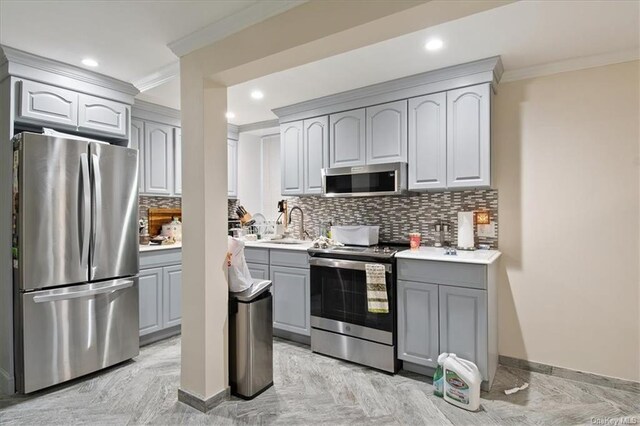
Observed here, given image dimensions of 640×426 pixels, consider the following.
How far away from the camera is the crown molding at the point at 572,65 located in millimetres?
2572

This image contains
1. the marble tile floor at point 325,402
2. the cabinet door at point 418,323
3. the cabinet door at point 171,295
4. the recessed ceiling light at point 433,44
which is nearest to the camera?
the marble tile floor at point 325,402

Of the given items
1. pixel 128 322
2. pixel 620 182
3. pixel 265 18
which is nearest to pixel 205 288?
pixel 128 322

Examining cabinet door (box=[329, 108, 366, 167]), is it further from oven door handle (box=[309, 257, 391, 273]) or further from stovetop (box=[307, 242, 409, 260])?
oven door handle (box=[309, 257, 391, 273])

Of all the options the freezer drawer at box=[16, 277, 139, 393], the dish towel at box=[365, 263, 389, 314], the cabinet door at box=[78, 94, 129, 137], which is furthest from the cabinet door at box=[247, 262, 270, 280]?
the cabinet door at box=[78, 94, 129, 137]

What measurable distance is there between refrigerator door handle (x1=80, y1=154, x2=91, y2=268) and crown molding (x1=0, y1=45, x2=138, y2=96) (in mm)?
689

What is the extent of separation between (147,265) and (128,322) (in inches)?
22.1

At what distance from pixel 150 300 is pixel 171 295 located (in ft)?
0.75

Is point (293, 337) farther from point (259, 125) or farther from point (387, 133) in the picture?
point (259, 125)

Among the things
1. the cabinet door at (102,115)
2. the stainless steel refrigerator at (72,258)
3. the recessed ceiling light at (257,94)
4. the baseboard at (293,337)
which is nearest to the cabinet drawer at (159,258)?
the stainless steel refrigerator at (72,258)

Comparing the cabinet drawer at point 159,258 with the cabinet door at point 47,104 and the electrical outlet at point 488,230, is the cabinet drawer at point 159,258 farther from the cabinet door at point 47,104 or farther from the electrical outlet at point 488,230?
the electrical outlet at point 488,230

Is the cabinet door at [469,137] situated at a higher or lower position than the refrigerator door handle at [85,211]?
higher

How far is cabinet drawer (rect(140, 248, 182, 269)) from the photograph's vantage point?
3.33m

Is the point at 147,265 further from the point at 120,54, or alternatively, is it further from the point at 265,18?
the point at 265,18

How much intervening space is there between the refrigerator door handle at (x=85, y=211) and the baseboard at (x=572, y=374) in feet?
11.5
